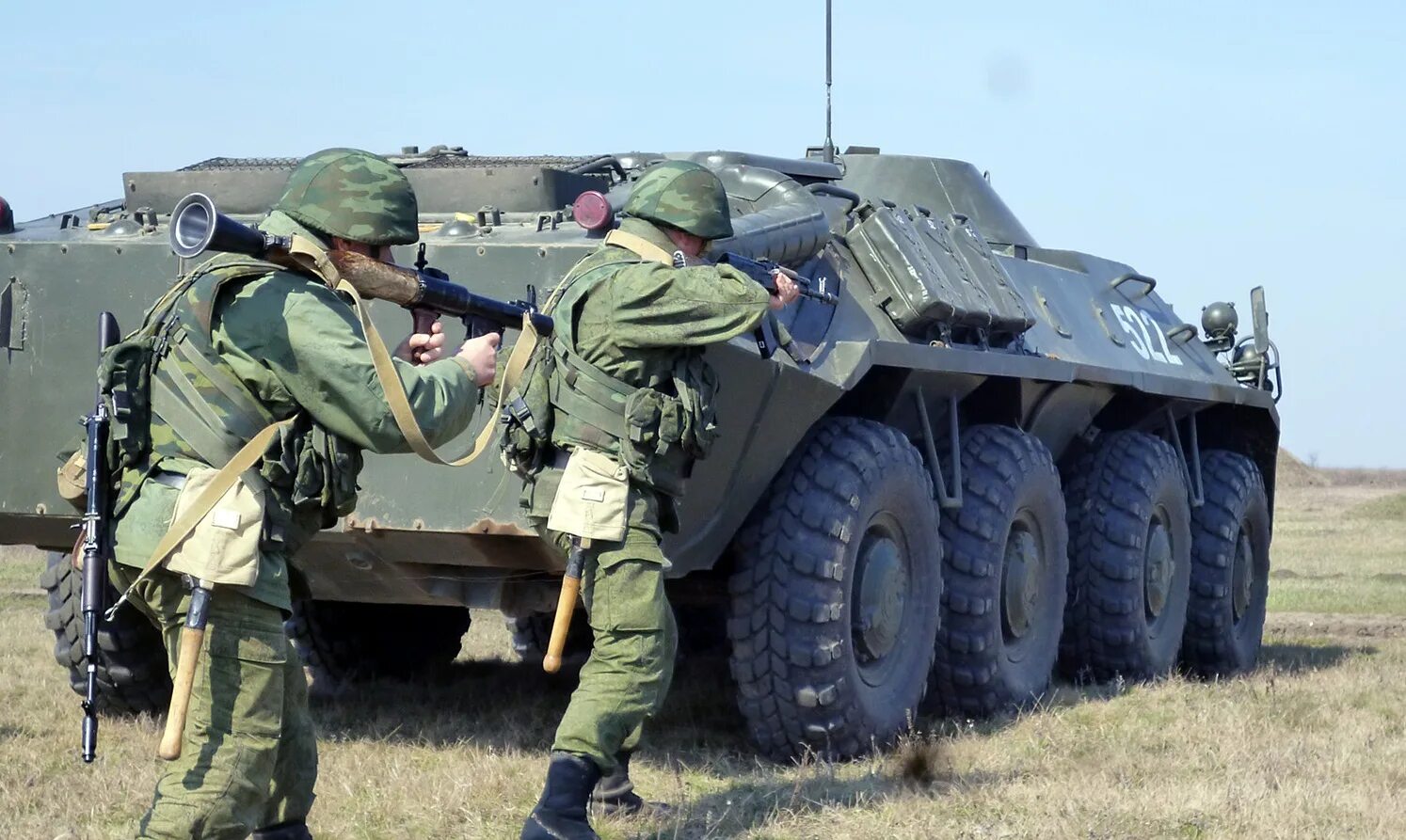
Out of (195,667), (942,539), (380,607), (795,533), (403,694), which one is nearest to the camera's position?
(195,667)

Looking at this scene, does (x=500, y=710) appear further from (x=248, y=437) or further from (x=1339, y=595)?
(x=1339, y=595)

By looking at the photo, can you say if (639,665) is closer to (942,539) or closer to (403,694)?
(942,539)

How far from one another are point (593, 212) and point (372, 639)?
10.4ft

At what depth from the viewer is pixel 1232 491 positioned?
993cm

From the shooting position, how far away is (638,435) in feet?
16.4

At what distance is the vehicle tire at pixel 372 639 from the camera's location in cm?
808

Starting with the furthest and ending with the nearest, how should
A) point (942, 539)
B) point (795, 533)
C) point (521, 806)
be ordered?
point (942, 539)
point (795, 533)
point (521, 806)

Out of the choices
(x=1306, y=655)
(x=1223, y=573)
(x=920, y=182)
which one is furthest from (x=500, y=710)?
(x=1306, y=655)

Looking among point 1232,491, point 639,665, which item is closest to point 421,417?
point 639,665

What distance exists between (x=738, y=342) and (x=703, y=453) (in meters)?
0.60

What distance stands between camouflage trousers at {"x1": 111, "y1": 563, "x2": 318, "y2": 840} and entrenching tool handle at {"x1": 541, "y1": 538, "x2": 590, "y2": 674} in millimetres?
947

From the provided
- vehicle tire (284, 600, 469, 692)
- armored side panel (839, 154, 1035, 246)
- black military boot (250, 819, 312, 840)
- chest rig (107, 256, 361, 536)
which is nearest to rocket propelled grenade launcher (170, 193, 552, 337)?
chest rig (107, 256, 361, 536)

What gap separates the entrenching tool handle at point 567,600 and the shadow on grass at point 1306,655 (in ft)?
17.6

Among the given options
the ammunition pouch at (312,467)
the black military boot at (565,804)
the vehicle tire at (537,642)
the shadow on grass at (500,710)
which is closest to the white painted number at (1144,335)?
the shadow on grass at (500,710)
